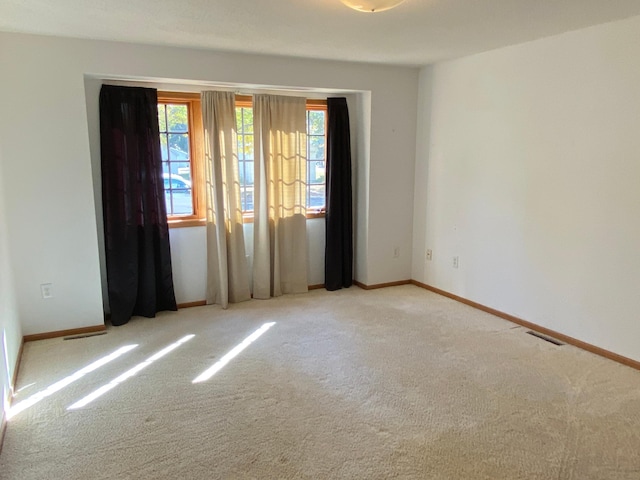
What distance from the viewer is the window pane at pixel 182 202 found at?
167 inches

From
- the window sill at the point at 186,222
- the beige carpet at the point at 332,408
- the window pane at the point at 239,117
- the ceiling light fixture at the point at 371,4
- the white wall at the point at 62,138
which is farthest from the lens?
the window pane at the point at 239,117

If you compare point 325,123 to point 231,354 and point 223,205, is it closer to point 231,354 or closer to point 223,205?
point 223,205

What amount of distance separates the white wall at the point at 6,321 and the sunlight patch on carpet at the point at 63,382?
75 mm

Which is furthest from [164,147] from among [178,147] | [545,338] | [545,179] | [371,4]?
[545,338]

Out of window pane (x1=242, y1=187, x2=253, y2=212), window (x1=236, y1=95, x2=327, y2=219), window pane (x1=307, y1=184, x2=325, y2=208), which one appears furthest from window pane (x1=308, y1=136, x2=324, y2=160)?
window pane (x1=242, y1=187, x2=253, y2=212)

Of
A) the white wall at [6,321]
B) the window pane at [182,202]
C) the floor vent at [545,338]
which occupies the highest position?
the window pane at [182,202]

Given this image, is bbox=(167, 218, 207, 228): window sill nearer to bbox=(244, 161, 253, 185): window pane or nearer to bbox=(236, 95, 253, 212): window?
bbox=(236, 95, 253, 212): window

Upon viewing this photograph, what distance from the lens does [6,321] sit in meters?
2.83

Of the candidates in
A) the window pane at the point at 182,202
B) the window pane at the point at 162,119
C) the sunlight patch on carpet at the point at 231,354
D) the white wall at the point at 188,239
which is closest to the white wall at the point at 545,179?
the white wall at the point at 188,239

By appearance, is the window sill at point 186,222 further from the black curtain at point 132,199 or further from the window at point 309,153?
the window at point 309,153

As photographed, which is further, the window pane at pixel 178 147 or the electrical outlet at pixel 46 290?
the window pane at pixel 178 147

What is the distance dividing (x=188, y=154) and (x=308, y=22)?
178 centimetres

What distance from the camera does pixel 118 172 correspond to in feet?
12.3

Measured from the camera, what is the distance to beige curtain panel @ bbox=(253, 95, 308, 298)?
14.5 feet
